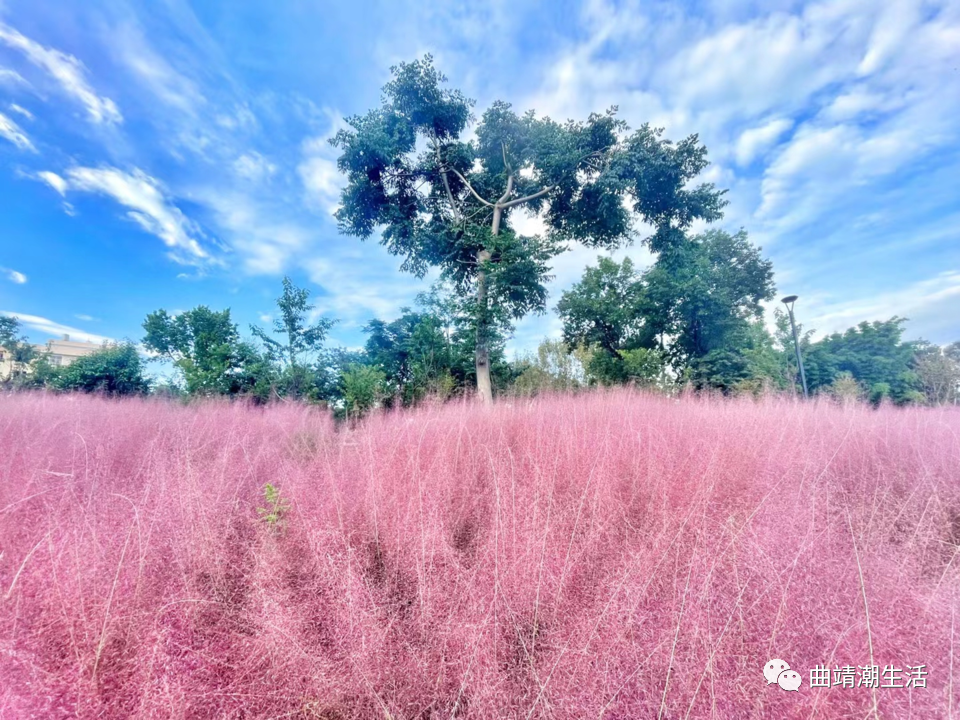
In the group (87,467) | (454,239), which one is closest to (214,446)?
(87,467)

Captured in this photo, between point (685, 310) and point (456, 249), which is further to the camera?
point (685, 310)

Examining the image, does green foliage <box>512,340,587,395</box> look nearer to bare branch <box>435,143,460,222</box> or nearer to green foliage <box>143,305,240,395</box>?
bare branch <box>435,143,460,222</box>

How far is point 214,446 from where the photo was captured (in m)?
3.76

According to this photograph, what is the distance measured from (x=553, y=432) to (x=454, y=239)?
7717 millimetres

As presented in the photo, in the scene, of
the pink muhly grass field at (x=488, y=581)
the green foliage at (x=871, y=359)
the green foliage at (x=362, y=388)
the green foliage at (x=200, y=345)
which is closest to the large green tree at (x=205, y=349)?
the green foliage at (x=200, y=345)

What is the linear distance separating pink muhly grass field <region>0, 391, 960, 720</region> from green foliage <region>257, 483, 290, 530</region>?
5cm

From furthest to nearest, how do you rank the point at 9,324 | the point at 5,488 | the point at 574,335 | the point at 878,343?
the point at 878,343 → the point at 574,335 → the point at 9,324 → the point at 5,488

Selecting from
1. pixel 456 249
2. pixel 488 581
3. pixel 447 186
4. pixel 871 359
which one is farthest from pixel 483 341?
pixel 871 359

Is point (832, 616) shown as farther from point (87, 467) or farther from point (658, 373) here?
point (658, 373)

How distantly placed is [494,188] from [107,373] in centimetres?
1240

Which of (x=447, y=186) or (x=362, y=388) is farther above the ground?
(x=447, y=186)

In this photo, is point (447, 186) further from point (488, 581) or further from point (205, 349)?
point (488, 581)

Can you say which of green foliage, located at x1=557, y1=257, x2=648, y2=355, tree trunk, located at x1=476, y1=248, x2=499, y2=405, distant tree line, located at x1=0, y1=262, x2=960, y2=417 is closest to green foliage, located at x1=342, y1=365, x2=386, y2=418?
distant tree line, located at x1=0, y1=262, x2=960, y2=417

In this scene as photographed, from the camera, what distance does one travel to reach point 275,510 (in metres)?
2.26
